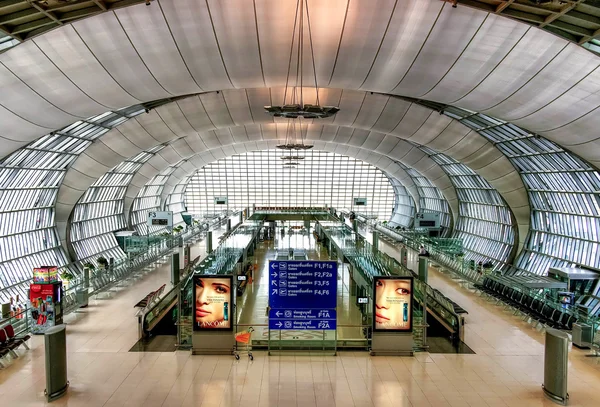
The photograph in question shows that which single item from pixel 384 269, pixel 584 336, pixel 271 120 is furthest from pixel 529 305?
pixel 271 120

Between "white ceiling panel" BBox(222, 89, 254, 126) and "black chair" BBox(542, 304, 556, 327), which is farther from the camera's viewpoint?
"white ceiling panel" BBox(222, 89, 254, 126)

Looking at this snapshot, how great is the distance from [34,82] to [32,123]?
359 centimetres

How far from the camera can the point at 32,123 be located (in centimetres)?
2405

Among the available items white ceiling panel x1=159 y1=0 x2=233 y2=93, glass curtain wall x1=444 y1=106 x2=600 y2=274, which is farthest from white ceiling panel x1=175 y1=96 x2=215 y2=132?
glass curtain wall x1=444 y1=106 x2=600 y2=274

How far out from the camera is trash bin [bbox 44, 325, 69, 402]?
10281 millimetres

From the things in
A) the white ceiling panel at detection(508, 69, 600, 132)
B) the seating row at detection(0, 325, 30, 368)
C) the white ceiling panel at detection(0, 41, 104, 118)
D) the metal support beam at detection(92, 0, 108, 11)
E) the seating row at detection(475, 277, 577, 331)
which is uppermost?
the metal support beam at detection(92, 0, 108, 11)

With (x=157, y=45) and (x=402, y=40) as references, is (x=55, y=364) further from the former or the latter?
(x=402, y=40)

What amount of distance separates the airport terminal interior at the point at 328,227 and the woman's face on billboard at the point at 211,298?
0.17 ft

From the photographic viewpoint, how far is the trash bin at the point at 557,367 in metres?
10.4

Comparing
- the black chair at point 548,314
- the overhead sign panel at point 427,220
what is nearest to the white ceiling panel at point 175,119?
the overhead sign panel at point 427,220

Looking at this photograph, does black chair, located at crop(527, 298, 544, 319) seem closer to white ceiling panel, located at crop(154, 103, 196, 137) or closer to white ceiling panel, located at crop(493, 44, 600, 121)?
white ceiling panel, located at crop(493, 44, 600, 121)

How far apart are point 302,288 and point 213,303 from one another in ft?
7.91

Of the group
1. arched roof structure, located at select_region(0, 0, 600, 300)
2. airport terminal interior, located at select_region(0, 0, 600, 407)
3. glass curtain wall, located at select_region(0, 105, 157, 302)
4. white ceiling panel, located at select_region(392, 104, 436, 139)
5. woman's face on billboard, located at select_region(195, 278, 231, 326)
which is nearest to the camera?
airport terminal interior, located at select_region(0, 0, 600, 407)

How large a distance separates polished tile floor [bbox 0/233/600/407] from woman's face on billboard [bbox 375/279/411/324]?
3.59 ft
